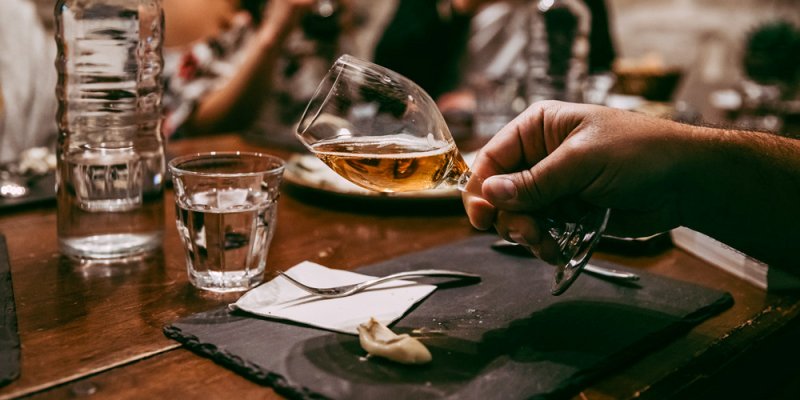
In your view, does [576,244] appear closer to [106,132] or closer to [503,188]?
Result: [503,188]

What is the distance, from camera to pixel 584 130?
0.69 meters

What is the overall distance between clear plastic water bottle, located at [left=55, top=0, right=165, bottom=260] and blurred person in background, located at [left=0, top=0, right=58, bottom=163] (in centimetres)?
173

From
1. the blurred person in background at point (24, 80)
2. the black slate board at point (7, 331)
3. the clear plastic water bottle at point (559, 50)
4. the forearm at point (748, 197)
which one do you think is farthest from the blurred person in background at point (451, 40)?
the black slate board at point (7, 331)

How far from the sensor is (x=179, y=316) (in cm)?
67

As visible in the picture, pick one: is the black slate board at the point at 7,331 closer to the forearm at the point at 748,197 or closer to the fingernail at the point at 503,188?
the fingernail at the point at 503,188

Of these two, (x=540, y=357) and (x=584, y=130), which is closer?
(x=540, y=357)

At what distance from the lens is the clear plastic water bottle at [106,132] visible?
2.81 feet

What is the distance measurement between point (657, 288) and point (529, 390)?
0.31 metres

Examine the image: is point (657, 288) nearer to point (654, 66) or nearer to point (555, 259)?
point (555, 259)

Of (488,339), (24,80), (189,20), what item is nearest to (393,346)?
(488,339)

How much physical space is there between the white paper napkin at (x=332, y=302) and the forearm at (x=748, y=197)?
1.05ft

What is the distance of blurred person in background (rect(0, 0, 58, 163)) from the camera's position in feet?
7.70

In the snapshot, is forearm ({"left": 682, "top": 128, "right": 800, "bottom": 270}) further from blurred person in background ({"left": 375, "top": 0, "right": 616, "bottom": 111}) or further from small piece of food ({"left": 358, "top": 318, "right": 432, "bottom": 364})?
blurred person in background ({"left": 375, "top": 0, "right": 616, "bottom": 111})

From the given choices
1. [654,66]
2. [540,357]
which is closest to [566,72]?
[654,66]
